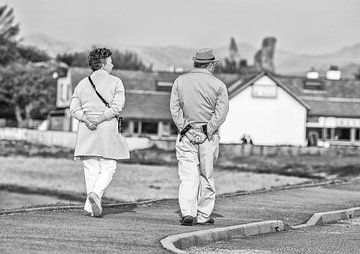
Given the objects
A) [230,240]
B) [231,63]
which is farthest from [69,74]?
[231,63]

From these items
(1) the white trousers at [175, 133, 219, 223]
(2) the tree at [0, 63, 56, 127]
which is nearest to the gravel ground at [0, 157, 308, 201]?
(1) the white trousers at [175, 133, 219, 223]

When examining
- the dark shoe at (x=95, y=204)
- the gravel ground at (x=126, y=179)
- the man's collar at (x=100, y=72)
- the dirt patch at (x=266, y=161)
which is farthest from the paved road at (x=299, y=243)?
the dirt patch at (x=266, y=161)

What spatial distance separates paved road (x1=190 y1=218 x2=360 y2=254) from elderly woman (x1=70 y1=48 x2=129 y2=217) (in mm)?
2084

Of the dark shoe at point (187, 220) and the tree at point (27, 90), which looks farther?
the tree at point (27, 90)

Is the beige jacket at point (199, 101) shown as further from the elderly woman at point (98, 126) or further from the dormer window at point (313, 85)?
the dormer window at point (313, 85)

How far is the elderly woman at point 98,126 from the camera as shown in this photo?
13445 millimetres

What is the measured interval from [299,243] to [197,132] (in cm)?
191

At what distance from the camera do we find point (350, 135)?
79.4 meters

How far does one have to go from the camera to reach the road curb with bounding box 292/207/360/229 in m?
14.7

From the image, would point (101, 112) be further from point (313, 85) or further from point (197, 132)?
point (313, 85)

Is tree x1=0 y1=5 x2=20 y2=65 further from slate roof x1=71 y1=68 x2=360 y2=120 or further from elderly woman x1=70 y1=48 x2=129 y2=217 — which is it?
elderly woman x1=70 y1=48 x2=129 y2=217

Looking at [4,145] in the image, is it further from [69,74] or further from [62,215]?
[62,215]

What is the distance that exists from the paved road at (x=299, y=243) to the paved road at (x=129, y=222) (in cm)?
61

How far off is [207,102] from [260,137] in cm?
6157
